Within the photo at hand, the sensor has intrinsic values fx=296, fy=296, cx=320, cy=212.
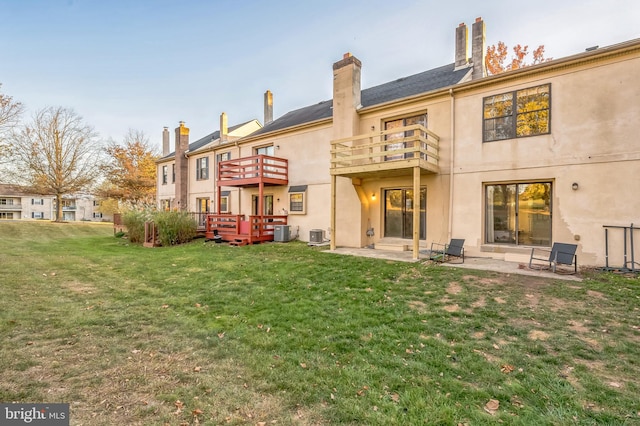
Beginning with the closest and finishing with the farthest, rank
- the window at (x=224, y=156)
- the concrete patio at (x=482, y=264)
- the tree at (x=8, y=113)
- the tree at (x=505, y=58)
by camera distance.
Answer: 1. the concrete patio at (x=482, y=264)
2. the window at (x=224, y=156)
3. the tree at (x=8, y=113)
4. the tree at (x=505, y=58)

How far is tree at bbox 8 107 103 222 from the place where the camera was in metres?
25.0

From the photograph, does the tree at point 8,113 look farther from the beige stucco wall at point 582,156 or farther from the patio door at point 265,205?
the beige stucco wall at point 582,156

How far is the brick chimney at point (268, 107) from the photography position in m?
21.6

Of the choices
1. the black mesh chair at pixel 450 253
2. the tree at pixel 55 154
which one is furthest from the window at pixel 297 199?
the tree at pixel 55 154

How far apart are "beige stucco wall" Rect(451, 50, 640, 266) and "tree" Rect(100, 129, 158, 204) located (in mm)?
32184

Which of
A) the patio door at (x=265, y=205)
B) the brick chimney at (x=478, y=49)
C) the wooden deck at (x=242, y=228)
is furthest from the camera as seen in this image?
the patio door at (x=265, y=205)

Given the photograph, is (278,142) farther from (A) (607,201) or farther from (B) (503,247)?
(A) (607,201)

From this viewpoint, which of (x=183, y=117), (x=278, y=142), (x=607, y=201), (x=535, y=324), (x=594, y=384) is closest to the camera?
(x=594, y=384)

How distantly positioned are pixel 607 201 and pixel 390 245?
6.42 metres

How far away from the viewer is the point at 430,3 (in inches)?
523

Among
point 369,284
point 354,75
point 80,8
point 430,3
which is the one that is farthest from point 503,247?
point 80,8

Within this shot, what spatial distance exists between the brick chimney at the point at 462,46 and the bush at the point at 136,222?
54.7ft

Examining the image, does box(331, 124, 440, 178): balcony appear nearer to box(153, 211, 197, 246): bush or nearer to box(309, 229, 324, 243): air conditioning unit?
box(309, 229, 324, 243): air conditioning unit

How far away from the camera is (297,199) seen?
15500 mm
